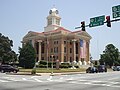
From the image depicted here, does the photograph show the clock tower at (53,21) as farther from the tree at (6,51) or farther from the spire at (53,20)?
the tree at (6,51)

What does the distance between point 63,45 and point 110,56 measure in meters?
20.3

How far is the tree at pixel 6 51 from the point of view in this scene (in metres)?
82.8

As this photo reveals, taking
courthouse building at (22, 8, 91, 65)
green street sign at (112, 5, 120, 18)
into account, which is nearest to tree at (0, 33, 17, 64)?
courthouse building at (22, 8, 91, 65)

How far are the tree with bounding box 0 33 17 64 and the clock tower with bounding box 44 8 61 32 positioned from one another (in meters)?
24.5

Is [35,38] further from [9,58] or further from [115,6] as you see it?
[115,6]

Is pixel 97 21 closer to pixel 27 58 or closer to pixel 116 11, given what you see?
pixel 116 11

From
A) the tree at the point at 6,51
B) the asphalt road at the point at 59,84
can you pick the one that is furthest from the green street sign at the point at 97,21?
the tree at the point at 6,51

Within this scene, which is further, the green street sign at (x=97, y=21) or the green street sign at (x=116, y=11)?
the green street sign at (x=97, y=21)

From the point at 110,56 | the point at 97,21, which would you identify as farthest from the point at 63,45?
the point at 97,21

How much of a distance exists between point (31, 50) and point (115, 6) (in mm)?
53679

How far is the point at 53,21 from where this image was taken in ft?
358

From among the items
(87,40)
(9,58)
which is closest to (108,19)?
(9,58)

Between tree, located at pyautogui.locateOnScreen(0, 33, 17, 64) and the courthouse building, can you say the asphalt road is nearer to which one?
tree, located at pyautogui.locateOnScreen(0, 33, 17, 64)

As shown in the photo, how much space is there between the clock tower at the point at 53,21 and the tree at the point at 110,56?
23.0m
